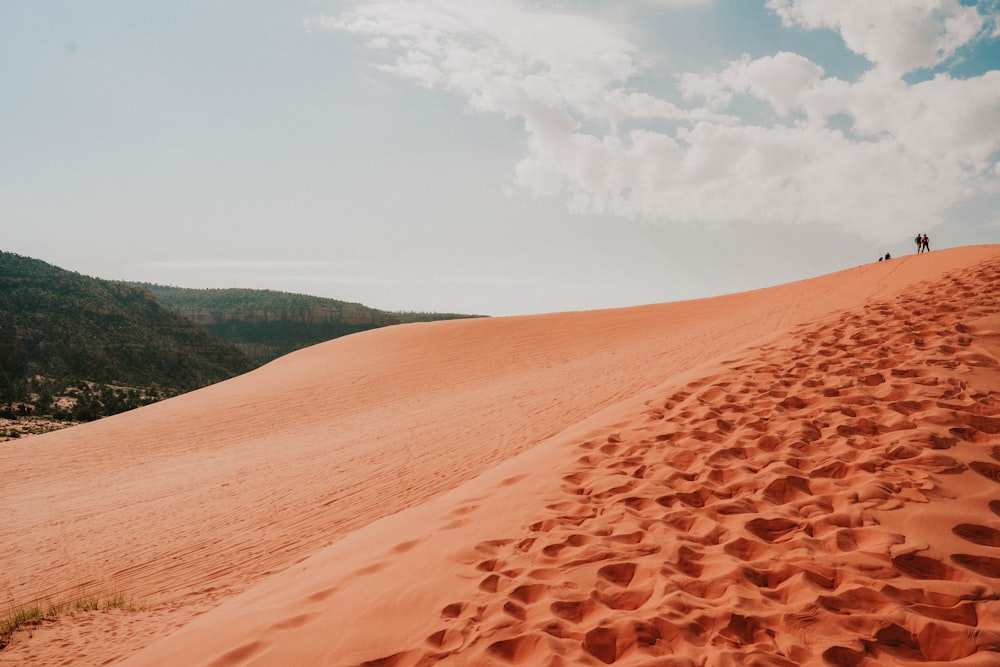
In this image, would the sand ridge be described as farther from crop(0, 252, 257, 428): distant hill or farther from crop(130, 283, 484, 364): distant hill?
crop(130, 283, 484, 364): distant hill

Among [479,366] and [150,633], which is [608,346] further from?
[150,633]

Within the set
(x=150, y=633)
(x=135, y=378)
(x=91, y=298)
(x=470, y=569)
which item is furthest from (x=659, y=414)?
(x=91, y=298)

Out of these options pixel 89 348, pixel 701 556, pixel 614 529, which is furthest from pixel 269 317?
pixel 701 556

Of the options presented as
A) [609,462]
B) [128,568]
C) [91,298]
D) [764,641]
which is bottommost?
[128,568]

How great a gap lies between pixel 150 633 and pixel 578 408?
7.60 metres

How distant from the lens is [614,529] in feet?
12.9

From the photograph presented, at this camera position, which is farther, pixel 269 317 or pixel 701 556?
pixel 269 317

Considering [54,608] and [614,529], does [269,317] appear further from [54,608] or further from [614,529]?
[614,529]

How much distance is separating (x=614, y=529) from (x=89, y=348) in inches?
2104

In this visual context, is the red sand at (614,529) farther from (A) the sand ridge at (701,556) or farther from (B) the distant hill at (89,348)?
(B) the distant hill at (89,348)

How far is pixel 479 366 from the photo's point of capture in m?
19.6

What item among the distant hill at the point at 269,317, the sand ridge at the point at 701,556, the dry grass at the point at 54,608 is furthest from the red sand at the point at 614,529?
the distant hill at the point at 269,317

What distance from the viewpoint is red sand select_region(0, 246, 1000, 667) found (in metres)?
2.89

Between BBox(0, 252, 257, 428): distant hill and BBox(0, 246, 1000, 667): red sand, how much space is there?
26489 mm
